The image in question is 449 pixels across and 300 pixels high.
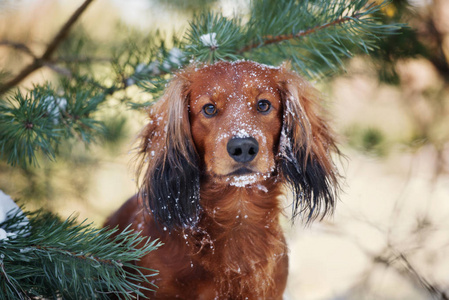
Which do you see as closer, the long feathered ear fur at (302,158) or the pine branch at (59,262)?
the pine branch at (59,262)

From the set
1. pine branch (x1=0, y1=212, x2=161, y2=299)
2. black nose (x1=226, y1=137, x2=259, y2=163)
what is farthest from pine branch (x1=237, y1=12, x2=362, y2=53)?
pine branch (x1=0, y1=212, x2=161, y2=299)

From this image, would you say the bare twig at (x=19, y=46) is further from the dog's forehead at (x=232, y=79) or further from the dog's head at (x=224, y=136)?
the dog's forehead at (x=232, y=79)

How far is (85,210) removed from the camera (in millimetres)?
2783

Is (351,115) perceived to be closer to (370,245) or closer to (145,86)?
(370,245)

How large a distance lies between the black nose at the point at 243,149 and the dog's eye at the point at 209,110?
198 millimetres

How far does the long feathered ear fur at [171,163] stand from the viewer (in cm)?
166

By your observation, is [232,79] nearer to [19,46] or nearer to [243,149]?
[243,149]

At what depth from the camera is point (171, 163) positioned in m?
1.72

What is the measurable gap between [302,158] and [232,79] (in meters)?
0.38

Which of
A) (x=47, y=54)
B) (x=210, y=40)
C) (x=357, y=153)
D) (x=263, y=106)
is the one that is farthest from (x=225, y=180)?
(x=357, y=153)

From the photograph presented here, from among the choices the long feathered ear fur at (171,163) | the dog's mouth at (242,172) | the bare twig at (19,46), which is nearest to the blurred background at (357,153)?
the bare twig at (19,46)

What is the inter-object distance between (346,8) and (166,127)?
0.75 meters

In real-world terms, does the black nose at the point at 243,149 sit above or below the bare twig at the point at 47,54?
below

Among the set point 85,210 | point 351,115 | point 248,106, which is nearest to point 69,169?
point 85,210
